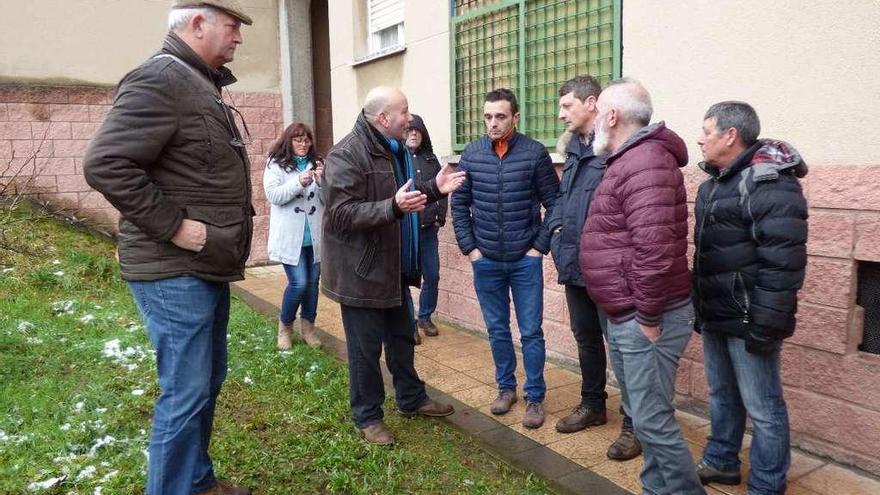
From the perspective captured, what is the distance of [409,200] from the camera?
3340 millimetres

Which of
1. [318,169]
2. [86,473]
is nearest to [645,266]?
[86,473]

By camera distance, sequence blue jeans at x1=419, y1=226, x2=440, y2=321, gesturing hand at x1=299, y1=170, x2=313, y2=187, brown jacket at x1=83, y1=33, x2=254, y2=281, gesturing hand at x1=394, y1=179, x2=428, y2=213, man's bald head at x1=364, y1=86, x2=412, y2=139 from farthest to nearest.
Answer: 1. blue jeans at x1=419, y1=226, x2=440, y2=321
2. gesturing hand at x1=299, y1=170, x2=313, y2=187
3. man's bald head at x1=364, y1=86, x2=412, y2=139
4. gesturing hand at x1=394, y1=179, x2=428, y2=213
5. brown jacket at x1=83, y1=33, x2=254, y2=281

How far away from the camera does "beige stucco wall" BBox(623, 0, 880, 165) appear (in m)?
3.17

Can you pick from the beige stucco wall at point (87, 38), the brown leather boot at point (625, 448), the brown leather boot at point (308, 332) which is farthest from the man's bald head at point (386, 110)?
the beige stucco wall at point (87, 38)

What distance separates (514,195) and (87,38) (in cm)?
739

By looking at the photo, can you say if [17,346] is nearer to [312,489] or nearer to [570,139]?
[312,489]

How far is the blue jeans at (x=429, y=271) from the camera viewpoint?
5.68 metres

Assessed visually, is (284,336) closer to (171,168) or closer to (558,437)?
(558,437)

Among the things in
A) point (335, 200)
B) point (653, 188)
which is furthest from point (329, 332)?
point (653, 188)

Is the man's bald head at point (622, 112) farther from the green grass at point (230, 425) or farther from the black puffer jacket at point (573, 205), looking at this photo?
the green grass at point (230, 425)

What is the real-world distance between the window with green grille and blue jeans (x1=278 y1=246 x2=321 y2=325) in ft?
5.62

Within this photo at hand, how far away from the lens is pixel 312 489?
3.33m

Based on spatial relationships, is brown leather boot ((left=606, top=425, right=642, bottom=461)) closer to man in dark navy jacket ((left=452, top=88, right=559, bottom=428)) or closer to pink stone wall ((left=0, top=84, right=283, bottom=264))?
man in dark navy jacket ((left=452, top=88, right=559, bottom=428))

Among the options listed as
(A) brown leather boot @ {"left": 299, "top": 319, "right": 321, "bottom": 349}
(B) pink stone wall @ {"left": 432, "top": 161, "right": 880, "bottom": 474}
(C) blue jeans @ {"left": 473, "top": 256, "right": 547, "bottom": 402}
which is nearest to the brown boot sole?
(C) blue jeans @ {"left": 473, "top": 256, "right": 547, "bottom": 402}
